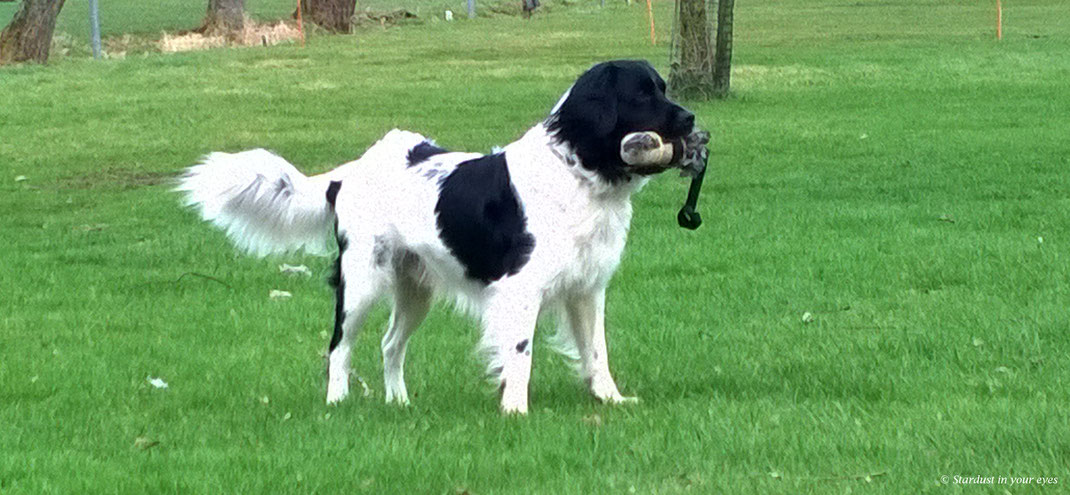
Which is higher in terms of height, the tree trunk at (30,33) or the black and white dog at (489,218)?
the black and white dog at (489,218)

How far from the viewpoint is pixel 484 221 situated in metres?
7.15

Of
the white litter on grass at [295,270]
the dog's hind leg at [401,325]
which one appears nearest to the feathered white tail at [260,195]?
the dog's hind leg at [401,325]

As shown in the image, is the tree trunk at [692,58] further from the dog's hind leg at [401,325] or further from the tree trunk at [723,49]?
the dog's hind leg at [401,325]

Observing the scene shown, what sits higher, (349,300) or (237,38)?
(349,300)

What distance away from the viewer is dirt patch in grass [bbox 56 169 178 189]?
55.2 ft

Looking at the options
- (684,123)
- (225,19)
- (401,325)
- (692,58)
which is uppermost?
(684,123)

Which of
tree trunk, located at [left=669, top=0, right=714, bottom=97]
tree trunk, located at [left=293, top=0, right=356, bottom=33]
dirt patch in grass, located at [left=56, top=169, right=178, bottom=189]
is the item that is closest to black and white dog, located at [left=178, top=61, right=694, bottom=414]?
dirt patch in grass, located at [left=56, top=169, right=178, bottom=189]

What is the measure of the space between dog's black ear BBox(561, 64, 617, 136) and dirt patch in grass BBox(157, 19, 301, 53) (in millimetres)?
30229

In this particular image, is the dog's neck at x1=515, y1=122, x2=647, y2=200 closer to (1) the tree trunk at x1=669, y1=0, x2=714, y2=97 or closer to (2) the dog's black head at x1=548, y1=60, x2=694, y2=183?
(2) the dog's black head at x1=548, y1=60, x2=694, y2=183

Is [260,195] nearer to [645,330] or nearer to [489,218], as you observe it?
[489,218]

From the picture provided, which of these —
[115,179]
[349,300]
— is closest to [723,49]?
[115,179]

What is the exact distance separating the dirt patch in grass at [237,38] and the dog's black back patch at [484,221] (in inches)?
1174

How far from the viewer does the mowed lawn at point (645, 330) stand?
6148mm

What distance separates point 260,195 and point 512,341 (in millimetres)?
1783
